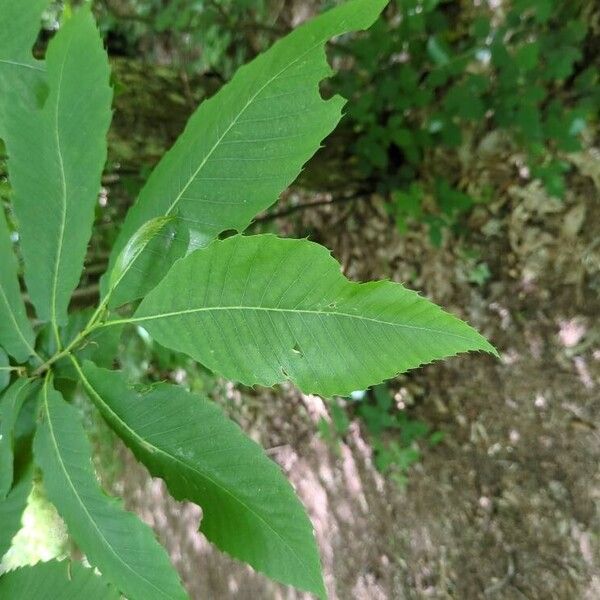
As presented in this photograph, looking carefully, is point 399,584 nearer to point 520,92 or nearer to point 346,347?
point 520,92

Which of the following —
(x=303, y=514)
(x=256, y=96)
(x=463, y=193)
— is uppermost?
(x=256, y=96)

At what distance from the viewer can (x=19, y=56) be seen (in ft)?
3.54

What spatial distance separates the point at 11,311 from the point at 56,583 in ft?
1.60

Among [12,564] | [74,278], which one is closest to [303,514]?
[74,278]

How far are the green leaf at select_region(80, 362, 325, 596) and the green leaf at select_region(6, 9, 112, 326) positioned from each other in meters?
0.24

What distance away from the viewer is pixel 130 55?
3990 millimetres

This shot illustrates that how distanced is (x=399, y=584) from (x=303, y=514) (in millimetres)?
2371

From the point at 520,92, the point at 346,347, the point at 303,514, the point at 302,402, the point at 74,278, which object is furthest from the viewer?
the point at 302,402

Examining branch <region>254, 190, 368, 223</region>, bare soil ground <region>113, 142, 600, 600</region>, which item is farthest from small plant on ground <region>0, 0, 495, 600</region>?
bare soil ground <region>113, 142, 600, 600</region>

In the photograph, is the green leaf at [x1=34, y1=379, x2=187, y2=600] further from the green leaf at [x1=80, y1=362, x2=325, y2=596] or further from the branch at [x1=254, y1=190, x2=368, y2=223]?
the branch at [x1=254, y1=190, x2=368, y2=223]

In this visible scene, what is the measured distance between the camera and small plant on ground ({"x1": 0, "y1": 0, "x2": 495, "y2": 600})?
83 centimetres

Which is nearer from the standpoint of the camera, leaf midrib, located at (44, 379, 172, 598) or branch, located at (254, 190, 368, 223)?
leaf midrib, located at (44, 379, 172, 598)

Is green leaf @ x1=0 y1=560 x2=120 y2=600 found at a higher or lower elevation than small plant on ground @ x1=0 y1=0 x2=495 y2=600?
lower

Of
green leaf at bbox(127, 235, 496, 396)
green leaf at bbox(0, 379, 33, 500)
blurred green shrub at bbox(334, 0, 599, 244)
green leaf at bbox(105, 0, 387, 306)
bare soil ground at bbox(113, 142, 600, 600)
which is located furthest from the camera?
bare soil ground at bbox(113, 142, 600, 600)
